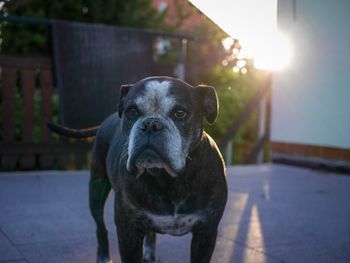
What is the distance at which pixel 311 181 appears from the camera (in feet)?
23.9

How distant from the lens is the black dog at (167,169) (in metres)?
2.51

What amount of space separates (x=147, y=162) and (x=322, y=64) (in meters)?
1.16

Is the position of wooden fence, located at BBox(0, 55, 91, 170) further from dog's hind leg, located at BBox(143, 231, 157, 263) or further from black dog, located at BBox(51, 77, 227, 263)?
black dog, located at BBox(51, 77, 227, 263)

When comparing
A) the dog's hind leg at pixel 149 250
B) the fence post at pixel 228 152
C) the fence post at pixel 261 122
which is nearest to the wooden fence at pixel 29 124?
the fence post at pixel 228 152

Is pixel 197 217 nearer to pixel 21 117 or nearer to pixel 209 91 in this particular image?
pixel 209 91

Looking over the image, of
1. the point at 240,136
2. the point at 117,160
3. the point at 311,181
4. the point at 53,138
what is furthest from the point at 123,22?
the point at 117,160

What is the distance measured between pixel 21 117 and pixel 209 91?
5.28 meters

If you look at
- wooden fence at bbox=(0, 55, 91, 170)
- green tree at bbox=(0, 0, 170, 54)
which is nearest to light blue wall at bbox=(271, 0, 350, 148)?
wooden fence at bbox=(0, 55, 91, 170)

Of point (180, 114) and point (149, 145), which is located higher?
point (180, 114)

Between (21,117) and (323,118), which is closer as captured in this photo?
(323,118)

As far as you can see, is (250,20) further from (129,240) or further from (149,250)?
(149,250)

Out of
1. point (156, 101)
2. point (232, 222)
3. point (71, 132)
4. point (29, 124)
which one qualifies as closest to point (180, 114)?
point (156, 101)

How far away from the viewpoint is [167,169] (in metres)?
2.55

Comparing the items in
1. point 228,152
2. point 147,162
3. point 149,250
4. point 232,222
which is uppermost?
point 147,162
